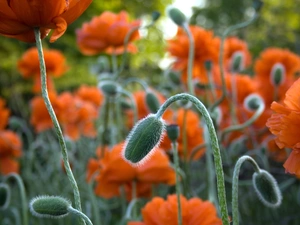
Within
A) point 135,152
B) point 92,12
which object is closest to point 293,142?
point 135,152

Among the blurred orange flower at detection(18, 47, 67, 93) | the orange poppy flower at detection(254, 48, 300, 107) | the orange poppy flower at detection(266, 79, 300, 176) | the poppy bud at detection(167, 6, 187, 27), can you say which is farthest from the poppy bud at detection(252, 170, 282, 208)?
the blurred orange flower at detection(18, 47, 67, 93)

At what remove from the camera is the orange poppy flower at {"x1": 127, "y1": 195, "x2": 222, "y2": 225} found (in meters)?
1.03

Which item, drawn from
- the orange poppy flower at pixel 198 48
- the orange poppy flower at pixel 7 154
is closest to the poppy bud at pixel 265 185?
the orange poppy flower at pixel 198 48

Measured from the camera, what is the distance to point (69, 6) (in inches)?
33.8

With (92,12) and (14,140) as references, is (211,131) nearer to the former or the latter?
(14,140)

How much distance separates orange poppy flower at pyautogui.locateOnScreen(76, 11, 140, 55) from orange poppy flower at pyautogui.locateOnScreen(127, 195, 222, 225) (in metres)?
0.96

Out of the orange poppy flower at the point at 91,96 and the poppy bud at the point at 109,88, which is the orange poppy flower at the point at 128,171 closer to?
the poppy bud at the point at 109,88

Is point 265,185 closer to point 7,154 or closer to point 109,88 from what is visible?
point 109,88

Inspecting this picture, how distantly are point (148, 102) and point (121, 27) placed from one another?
492 millimetres

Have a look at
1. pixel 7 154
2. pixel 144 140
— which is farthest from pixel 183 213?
pixel 7 154

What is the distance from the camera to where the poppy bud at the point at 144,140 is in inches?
32.2

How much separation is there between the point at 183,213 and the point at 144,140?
274mm

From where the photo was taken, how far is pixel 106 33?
6.48 feet

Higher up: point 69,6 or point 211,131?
point 69,6
